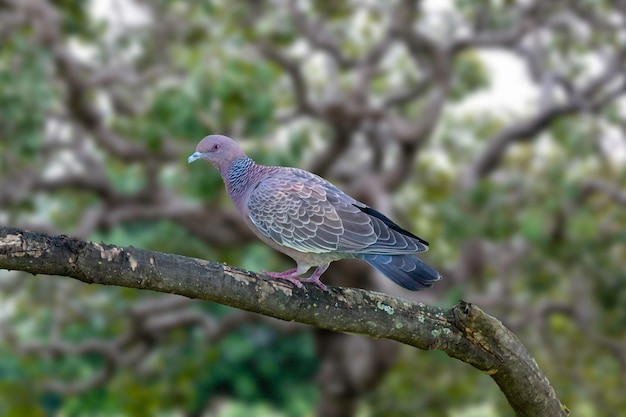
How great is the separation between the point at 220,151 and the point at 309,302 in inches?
28.8

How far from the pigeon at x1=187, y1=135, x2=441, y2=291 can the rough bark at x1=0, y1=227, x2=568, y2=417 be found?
0.09 metres

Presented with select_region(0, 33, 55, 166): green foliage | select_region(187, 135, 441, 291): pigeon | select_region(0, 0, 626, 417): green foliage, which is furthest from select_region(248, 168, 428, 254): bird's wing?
select_region(0, 33, 55, 166): green foliage

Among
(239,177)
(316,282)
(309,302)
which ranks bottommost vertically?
(309,302)

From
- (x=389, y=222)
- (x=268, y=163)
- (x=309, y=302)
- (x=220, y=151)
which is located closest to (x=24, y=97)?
(x=268, y=163)

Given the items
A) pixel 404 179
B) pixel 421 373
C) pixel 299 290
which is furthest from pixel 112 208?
pixel 299 290

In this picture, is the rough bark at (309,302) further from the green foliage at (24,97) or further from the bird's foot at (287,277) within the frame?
the green foliage at (24,97)

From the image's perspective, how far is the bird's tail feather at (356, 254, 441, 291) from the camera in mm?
2520

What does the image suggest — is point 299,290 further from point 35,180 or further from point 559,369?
point 559,369

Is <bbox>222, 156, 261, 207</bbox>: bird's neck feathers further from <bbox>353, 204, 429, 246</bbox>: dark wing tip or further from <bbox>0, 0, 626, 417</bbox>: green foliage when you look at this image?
<bbox>0, 0, 626, 417</bbox>: green foliage

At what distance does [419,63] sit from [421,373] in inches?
148

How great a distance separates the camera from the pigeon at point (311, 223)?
8.57 feet

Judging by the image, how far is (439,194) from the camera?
9336mm

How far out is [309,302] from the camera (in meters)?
2.50

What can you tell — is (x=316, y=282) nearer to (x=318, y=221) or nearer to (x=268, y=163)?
(x=318, y=221)
